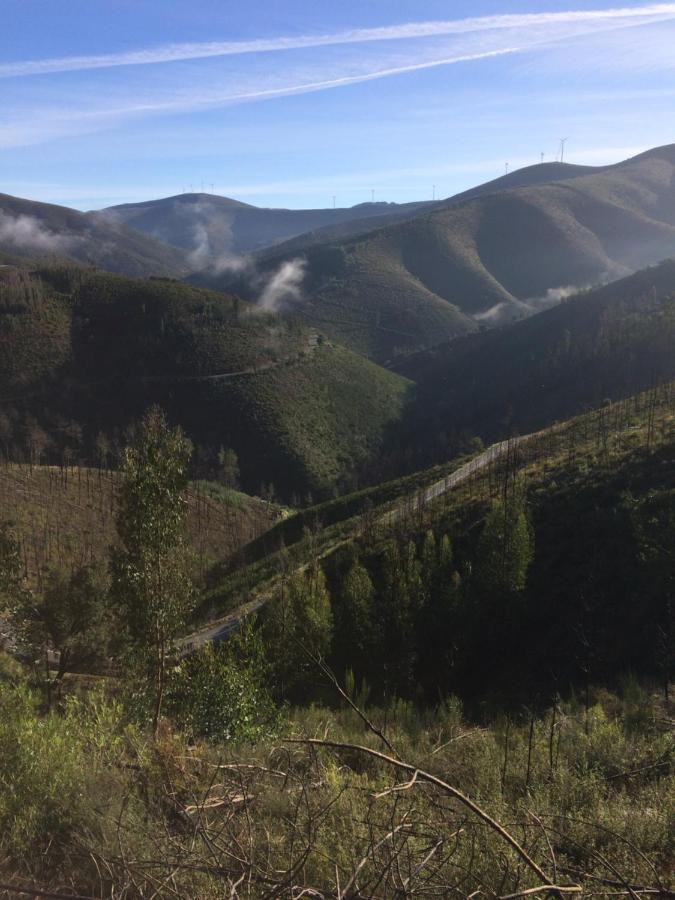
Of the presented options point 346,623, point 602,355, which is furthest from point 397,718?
point 602,355

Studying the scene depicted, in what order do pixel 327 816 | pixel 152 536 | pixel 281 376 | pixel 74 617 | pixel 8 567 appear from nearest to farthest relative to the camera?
1. pixel 327 816
2. pixel 152 536
3. pixel 8 567
4. pixel 74 617
5. pixel 281 376

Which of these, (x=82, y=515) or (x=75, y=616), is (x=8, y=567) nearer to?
(x=75, y=616)

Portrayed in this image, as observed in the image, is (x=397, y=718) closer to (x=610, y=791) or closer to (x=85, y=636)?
(x=610, y=791)

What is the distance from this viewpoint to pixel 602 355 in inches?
3824

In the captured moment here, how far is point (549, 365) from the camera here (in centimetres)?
10925

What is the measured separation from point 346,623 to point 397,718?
10.0 m

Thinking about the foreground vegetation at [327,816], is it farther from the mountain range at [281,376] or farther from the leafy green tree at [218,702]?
the mountain range at [281,376]

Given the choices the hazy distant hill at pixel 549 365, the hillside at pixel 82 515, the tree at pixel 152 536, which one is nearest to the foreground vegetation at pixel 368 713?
the tree at pixel 152 536

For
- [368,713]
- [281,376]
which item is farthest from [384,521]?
[281,376]

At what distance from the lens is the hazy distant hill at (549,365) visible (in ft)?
290

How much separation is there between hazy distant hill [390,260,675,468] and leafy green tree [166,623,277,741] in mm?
66912

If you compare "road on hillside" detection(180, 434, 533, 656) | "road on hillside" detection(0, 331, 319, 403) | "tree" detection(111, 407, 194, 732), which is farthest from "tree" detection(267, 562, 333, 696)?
"road on hillside" detection(0, 331, 319, 403)

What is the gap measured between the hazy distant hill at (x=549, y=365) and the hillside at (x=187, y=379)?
1172 centimetres

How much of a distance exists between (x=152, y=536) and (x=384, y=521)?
102ft
